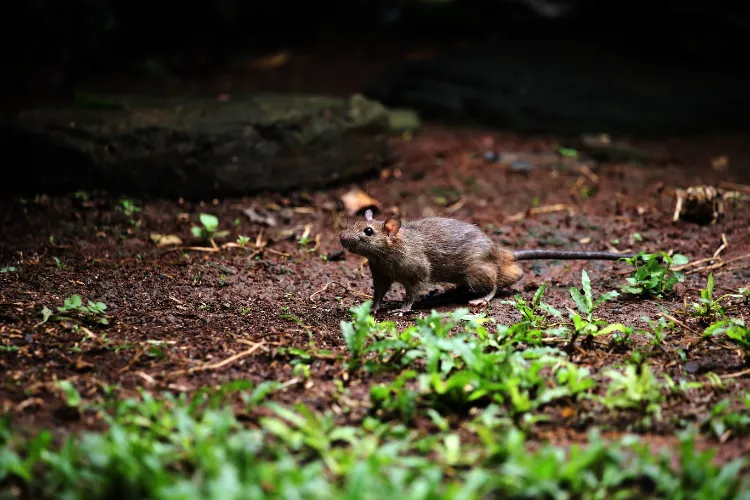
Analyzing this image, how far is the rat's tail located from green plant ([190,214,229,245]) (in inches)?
101

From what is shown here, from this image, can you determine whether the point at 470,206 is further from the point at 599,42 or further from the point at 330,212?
the point at 599,42

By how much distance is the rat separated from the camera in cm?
524

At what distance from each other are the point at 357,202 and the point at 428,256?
2.07m

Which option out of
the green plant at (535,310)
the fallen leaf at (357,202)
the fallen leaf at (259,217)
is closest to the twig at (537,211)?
the fallen leaf at (357,202)

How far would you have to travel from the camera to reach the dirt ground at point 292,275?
3936mm

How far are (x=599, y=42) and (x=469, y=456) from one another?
37.8 feet

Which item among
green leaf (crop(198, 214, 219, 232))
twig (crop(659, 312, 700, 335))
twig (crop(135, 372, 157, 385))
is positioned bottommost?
twig (crop(135, 372, 157, 385))

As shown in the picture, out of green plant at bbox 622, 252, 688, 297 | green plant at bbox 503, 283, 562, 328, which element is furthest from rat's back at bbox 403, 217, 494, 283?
green plant at bbox 622, 252, 688, 297

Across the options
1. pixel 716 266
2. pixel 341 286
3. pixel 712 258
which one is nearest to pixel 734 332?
pixel 716 266

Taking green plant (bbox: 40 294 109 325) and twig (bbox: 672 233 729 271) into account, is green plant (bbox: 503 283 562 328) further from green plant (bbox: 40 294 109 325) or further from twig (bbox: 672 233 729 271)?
green plant (bbox: 40 294 109 325)

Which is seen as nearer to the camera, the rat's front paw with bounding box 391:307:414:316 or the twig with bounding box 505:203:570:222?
the rat's front paw with bounding box 391:307:414:316

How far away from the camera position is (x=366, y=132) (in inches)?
318

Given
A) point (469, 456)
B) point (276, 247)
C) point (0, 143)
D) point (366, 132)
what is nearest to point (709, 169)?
point (366, 132)

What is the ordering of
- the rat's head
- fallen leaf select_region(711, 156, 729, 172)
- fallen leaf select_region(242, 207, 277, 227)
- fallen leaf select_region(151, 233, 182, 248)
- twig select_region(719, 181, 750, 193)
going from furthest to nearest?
fallen leaf select_region(711, 156, 729, 172)
twig select_region(719, 181, 750, 193)
fallen leaf select_region(242, 207, 277, 227)
fallen leaf select_region(151, 233, 182, 248)
the rat's head
